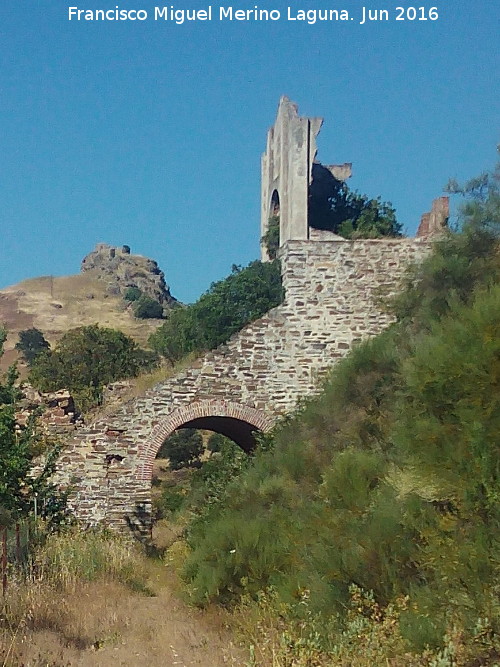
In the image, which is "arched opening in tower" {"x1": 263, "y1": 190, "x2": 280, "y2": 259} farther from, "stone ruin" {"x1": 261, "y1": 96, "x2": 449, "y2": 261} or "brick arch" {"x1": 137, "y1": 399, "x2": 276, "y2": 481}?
"brick arch" {"x1": 137, "y1": 399, "x2": 276, "y2": 481}

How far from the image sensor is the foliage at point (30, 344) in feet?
173

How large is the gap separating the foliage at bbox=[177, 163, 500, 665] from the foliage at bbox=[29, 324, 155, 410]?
2093 cm

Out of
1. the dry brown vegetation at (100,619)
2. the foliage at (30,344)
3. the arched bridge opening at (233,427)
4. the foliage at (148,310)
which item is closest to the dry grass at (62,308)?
the foliage at (148,310)

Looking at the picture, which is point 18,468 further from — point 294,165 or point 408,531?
point 294,165

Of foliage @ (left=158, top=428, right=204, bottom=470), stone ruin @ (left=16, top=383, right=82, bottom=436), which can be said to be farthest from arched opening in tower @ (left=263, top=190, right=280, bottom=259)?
foliage @ (left=158, top=428, right=204, bottom=470)

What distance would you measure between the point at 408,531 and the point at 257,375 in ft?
29.2

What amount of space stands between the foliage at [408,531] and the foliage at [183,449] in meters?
22.4

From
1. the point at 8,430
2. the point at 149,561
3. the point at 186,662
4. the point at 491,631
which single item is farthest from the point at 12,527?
the point at 491,631

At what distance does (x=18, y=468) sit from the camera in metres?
11.1

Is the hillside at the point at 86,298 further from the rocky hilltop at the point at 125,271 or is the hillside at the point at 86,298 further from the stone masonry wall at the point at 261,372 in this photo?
the stone masonry wall at the point at 261,372

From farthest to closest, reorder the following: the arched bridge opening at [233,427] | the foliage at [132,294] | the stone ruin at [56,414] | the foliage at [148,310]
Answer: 1. the foliage at [132,294]
2. the foliage at [148,310]
3. the arched bridge opening at [233,427]
4. the stone ruin at [56,414]

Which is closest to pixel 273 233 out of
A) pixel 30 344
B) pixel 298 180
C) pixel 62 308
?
pixel 298 180

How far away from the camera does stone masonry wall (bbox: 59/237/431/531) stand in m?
14.1

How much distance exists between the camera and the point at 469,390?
585 centimetres
